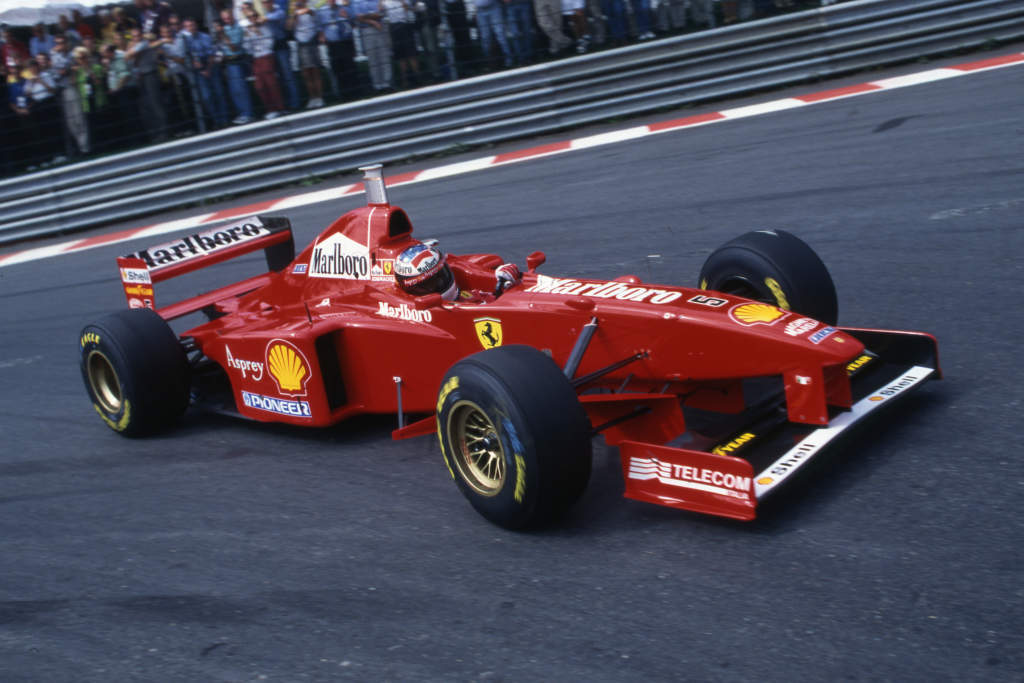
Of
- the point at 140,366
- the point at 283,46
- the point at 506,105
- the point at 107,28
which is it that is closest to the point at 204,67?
the point at 283,46

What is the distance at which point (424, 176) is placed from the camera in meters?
11.7

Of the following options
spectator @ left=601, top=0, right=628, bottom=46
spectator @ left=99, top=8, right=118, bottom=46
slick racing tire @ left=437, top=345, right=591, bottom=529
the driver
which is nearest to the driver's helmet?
the driver

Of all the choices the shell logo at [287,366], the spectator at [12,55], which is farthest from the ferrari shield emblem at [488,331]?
the spectator at [12,55]

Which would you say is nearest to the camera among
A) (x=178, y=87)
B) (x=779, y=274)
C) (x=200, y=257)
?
(x=779, y=274)

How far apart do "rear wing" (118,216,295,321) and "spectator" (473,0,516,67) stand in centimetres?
654

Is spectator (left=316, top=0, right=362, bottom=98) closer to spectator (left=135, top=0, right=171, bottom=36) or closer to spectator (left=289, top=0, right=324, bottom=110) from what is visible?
spectator (left=289, top=0, right=324, bottom=110)

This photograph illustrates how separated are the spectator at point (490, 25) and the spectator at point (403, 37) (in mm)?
802

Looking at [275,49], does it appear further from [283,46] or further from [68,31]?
[68,31]

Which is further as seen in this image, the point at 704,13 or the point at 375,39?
the point at 704,13

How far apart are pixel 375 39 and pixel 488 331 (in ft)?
28.4

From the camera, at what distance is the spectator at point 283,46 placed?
1220cm

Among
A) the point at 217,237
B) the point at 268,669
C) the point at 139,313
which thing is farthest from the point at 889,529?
the point at 217,237

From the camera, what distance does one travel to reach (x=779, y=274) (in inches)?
184

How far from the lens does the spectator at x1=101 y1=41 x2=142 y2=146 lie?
1260 cm
